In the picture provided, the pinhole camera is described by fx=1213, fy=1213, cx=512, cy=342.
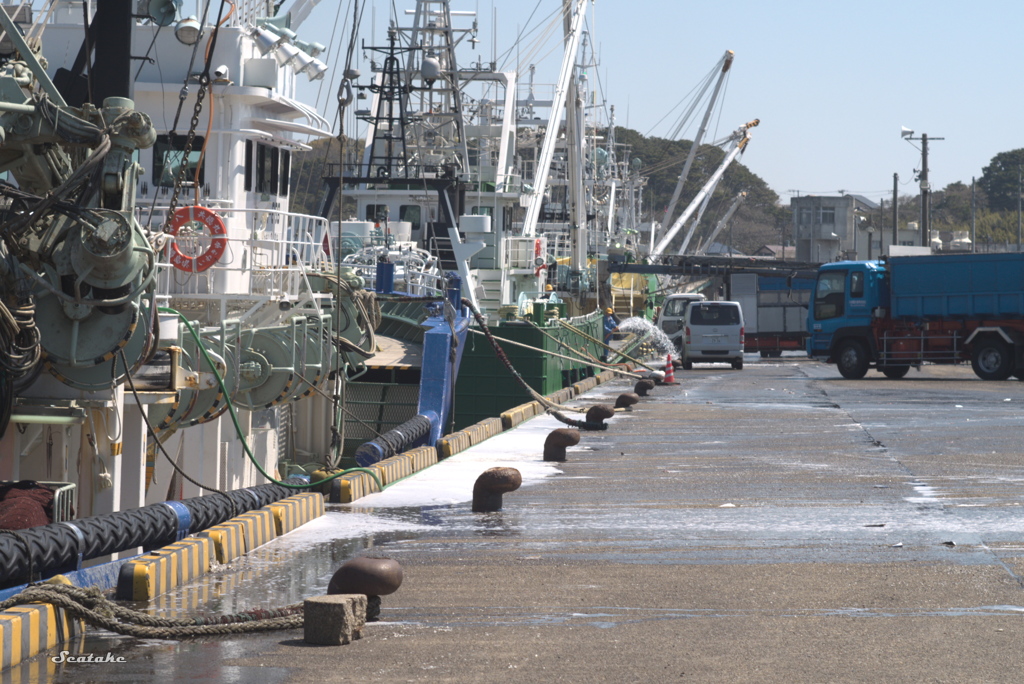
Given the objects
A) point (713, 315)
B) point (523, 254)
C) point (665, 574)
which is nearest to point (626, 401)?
point (665, 574)

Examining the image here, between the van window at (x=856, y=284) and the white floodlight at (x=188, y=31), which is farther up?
the white floodlight at (x=188, y=31)

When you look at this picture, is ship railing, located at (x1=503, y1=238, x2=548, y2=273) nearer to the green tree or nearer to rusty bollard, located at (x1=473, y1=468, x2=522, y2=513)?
rusty bollard, located at (x1=473, y1=468, x2=522, y2=513)

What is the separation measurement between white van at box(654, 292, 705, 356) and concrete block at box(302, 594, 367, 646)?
31556 millimetres

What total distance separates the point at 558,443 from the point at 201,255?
187 inches

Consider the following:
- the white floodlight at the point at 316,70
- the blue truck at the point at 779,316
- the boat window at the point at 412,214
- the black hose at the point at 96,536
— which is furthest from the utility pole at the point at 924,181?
the black hose at the point at 96,536

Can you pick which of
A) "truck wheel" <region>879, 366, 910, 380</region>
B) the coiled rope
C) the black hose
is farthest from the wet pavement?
"truck wheel" <region>879, 366, 910, 380</region>

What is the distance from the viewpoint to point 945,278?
28.2m

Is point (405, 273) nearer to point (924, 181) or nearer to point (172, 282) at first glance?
point (172, 282)

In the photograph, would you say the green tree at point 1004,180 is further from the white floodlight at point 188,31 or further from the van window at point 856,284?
the white floodlight at point 188,31

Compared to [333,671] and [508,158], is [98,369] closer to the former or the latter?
[333,671]

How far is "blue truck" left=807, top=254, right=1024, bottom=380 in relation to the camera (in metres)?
27.5

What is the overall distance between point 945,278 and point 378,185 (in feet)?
45.0

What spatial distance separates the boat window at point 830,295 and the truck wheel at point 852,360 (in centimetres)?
86

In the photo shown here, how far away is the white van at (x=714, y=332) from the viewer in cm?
3303
